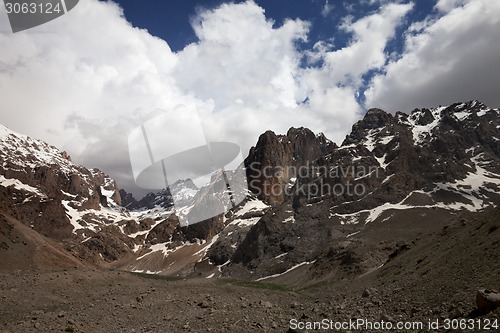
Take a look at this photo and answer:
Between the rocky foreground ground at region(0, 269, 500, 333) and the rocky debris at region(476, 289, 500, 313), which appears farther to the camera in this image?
the rocky foreground ground at region(0, 269, 500, 333)

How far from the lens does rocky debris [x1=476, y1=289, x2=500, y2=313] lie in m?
16.9

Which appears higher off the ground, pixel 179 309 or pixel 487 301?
pixel 487 301

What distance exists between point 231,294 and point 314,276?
91.9m

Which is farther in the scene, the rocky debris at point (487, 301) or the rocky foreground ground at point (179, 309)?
the rocky foreground ground at point (179, 309)

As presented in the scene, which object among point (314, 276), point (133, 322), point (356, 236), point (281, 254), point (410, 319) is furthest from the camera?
point (281, 254)

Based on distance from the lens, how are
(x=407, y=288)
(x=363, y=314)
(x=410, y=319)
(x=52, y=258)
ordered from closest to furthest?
(x=410, y=319) < (x=363, y=314) < (x=407, y=288) < (x=52, y=258)

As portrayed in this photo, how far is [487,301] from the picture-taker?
56.4 feet

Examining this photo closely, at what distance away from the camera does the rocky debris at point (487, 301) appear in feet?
55.5

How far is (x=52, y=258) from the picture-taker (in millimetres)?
88312

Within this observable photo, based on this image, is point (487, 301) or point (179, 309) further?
Answer: point (179, 309)

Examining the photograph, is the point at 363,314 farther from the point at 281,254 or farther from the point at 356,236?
the point at 281,254

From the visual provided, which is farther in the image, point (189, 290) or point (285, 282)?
point (285, 282)

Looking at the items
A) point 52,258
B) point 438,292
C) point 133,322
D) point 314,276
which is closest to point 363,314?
point 438,292

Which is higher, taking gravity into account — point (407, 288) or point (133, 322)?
point (407, 288)
